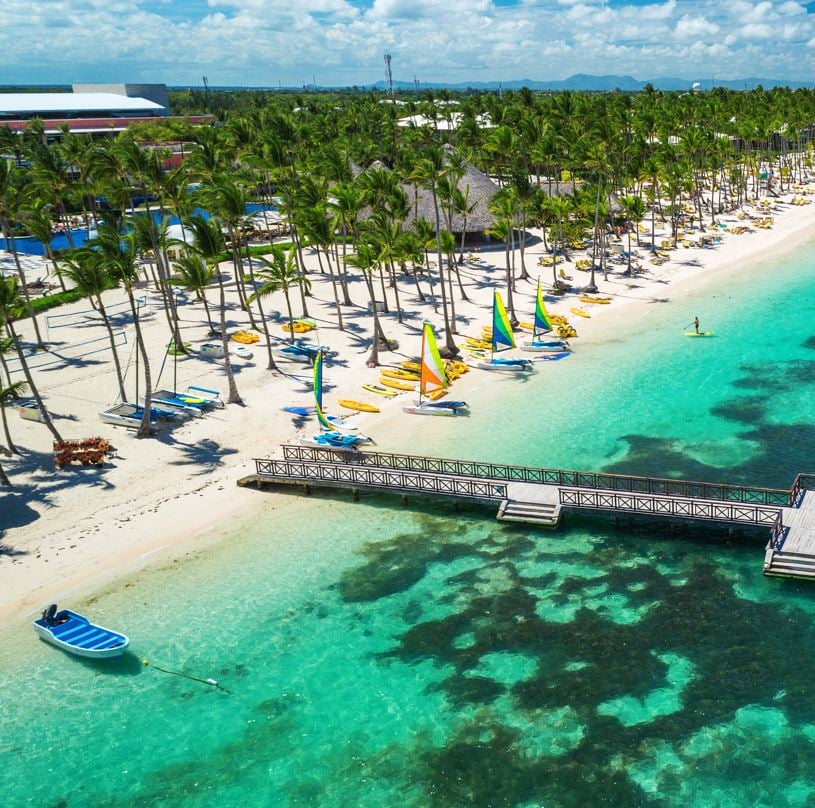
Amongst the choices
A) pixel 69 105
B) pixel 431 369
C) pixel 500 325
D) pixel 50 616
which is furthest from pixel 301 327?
pixel 69 105

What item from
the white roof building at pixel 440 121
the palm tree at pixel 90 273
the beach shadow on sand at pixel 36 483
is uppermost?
the white roof building at pixel 440 121

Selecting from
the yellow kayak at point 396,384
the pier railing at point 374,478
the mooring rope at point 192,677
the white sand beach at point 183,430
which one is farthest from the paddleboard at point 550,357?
the mooring rope at point 192,677

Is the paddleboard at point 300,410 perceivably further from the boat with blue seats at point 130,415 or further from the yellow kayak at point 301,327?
the yellow kayak at point 301,327

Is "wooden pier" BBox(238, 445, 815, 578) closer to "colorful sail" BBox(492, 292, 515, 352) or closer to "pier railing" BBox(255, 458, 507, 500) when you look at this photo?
"pier railing" BBox(255, 458, 507, 500)

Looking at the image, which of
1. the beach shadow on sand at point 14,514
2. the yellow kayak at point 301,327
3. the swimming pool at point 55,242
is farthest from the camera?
the swimming pool at point 55,242

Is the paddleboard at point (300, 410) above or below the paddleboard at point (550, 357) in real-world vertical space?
above

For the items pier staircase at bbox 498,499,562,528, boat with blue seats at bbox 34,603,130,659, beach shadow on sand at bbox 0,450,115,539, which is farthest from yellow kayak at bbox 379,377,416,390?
boat with blue seats at bbox 34,603,130,659

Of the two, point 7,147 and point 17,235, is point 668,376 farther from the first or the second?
point 7,147
